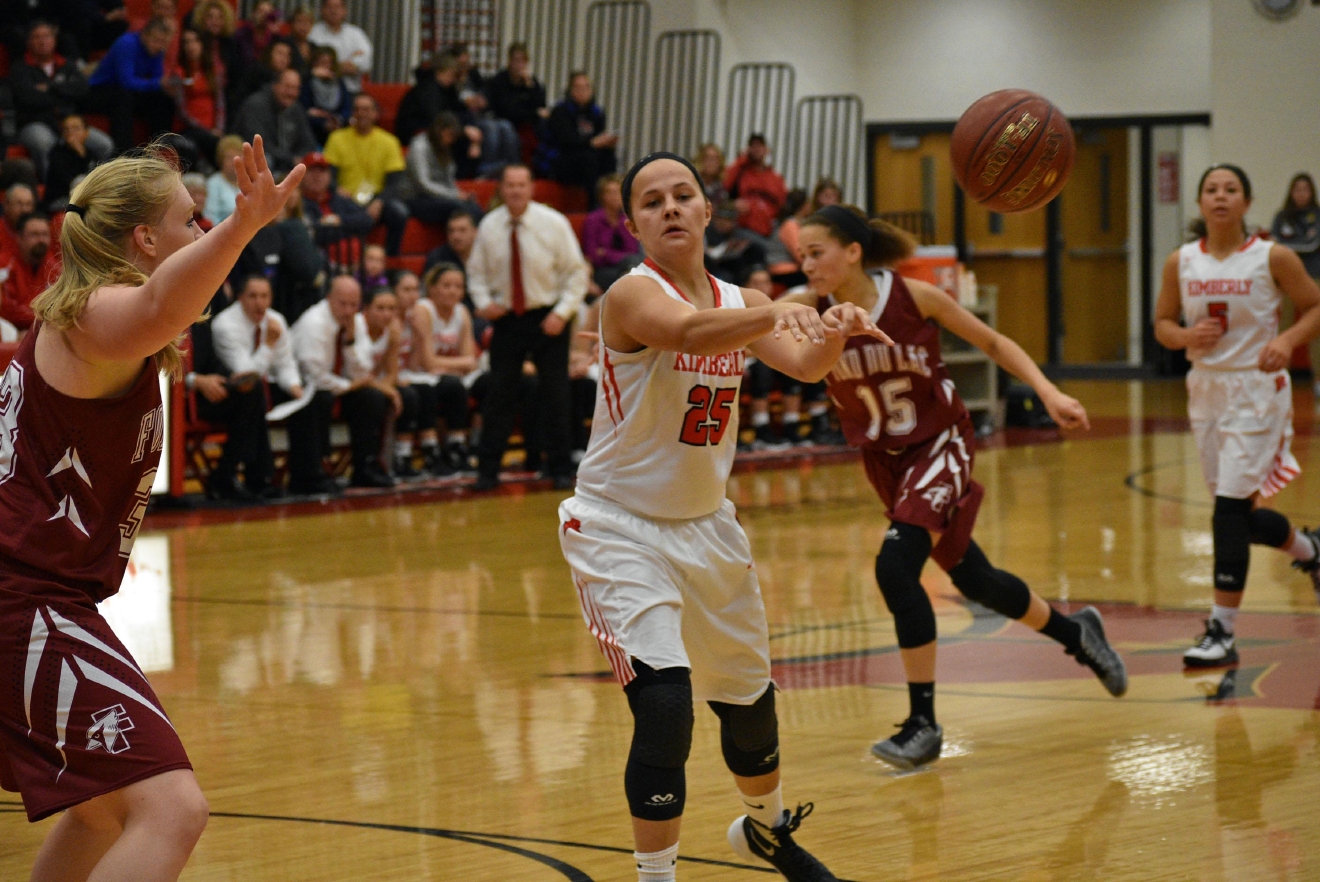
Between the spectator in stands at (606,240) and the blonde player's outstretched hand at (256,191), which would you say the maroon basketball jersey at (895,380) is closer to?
the blonde player's outstretched hand at (256,191)

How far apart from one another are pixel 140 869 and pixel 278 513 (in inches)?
311

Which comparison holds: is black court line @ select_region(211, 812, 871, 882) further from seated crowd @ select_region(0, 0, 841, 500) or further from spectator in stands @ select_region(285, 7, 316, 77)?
spectator in stands @ select_region(285, 7, 316, 77)

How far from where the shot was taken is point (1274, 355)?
19.9 ft

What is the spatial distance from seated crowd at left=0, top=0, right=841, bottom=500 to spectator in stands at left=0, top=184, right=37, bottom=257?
2 cm

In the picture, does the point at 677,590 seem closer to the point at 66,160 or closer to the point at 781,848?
the point at 781,848

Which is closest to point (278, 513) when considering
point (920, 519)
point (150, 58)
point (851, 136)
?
point (150, 58)

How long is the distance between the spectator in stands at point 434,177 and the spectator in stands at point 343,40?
1037mm

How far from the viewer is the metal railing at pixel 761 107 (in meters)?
19.0

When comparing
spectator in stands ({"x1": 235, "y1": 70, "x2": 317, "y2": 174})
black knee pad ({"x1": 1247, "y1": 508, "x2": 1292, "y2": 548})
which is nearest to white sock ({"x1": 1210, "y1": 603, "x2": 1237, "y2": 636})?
black knee pad ({"x1": 1247, "y1": 508, "x2": 1292, "y2": 548})

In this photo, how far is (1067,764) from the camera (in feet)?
15.2

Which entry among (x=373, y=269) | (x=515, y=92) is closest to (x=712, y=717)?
(x=373, y=269)

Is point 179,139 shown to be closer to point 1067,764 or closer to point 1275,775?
point 1067,764

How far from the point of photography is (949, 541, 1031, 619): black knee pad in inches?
202

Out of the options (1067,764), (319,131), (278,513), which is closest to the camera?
(1067,764)
